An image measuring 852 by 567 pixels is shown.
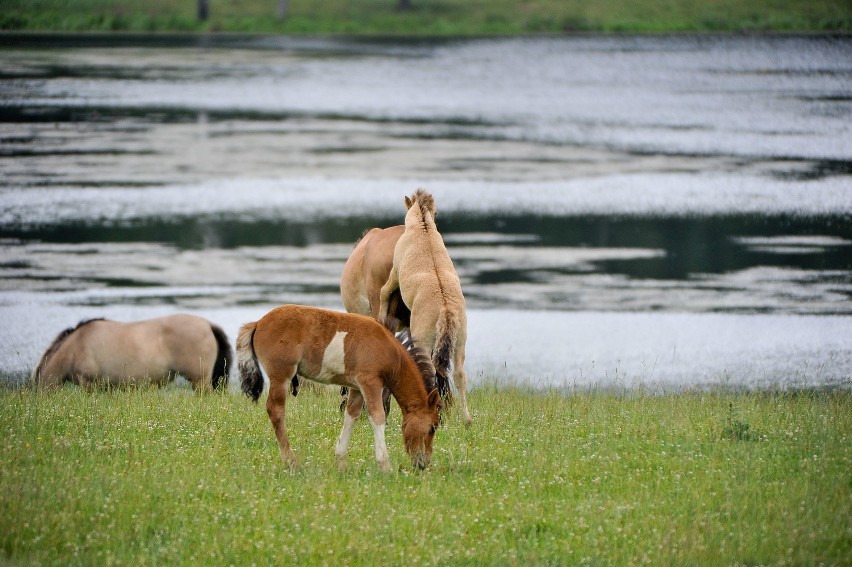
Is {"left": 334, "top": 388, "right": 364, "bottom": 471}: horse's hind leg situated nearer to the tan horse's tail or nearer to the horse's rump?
the tan horse's tail

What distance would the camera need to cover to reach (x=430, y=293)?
11.0m

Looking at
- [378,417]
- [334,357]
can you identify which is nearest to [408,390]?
[378,417]

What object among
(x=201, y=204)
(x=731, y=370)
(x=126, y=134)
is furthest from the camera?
(x=126, y=134)

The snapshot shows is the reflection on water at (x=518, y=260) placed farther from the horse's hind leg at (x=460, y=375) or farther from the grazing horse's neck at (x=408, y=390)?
the grazing horse's neck at (x=408, y=390)

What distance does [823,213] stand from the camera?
102ft

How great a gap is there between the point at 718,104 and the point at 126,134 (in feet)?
90.9

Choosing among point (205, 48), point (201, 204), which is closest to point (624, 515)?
point (201, 204)

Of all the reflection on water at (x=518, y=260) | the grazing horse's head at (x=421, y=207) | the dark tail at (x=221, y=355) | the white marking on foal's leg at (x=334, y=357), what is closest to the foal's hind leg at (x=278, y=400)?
the white marking on foal's leg at (x=334, y=357)

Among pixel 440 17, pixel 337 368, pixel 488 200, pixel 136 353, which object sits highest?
pixel 440 17

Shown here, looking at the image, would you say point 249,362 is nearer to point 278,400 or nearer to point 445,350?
point 278,400

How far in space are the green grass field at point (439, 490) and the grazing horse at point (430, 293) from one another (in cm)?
73

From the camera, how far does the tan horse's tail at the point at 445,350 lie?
10320 mm

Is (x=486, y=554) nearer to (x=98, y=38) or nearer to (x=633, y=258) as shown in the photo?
(x=633, y=258)

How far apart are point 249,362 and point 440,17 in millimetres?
79932
